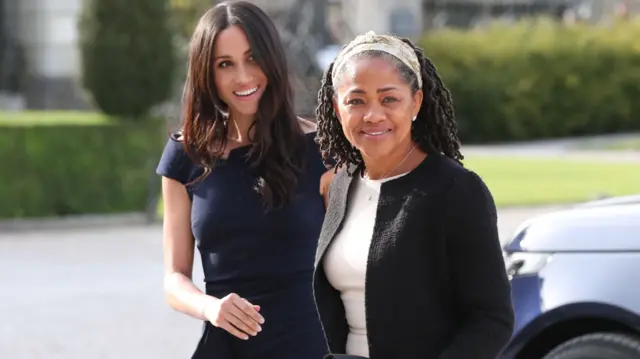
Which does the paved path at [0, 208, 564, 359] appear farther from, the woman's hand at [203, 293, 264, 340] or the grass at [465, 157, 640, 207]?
the woman's hand at [203, 293, 264, 340]

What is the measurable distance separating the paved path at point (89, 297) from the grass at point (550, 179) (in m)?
2.06

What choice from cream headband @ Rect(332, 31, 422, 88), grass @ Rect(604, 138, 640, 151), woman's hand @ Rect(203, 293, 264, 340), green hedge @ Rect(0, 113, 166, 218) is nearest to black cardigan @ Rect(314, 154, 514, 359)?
cream headband @ Rect(332, 31, 422, 88)

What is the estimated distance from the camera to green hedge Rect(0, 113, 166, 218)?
1431 cm

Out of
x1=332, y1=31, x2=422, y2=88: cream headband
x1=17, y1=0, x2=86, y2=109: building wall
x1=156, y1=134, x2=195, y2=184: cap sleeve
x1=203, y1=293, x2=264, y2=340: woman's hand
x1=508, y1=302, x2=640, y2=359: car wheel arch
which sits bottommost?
x1=17, y1=0, x2=86, y2=109: building wall

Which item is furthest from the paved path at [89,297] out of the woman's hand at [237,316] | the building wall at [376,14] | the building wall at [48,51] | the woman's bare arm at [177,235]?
the building wall at [376,14]

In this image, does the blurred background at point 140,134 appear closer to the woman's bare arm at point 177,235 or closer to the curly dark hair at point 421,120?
the woman's bare arm at point 177,235

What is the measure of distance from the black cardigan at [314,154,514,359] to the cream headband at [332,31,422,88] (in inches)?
8.7

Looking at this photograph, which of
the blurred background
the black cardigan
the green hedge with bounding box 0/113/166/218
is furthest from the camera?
the green hedge with bounding box 0/113/166/218

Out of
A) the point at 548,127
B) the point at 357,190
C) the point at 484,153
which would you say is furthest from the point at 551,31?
the point at 357,190

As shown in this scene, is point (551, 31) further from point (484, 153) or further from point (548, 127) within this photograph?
point (484, 153)

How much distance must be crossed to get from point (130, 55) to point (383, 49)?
12.5m

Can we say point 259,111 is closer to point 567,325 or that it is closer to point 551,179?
point 567,325

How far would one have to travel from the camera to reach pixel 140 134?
14.8 metres

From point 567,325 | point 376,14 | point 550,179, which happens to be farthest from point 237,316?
point 376,14
